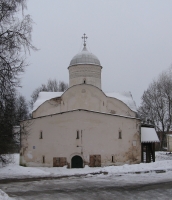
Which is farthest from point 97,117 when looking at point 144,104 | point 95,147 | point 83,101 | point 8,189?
point 144,104

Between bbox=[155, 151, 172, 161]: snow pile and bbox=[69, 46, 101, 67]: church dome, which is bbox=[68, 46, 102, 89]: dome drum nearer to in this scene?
bbox=[69, 46, 101, 67]: church dome

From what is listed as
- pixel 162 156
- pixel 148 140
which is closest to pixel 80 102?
pixel 148 140

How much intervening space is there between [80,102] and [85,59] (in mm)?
5587

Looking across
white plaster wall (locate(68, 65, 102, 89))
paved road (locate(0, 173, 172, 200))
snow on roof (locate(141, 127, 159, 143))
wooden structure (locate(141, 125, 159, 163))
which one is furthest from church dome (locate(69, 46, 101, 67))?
paved road (locate(0, 173, 172, 200))

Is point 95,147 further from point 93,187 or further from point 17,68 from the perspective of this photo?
point 17,68

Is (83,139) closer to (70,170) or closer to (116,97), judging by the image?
(70,170)

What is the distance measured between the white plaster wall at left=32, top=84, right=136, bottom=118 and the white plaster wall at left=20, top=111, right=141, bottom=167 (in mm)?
3780

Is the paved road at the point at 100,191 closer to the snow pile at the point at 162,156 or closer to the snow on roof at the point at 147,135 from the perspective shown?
the snow on roof at the point at 147,135

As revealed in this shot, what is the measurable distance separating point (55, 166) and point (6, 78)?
10.6 m

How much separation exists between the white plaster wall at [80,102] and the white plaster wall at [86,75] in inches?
90.5

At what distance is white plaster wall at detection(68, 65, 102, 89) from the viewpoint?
28656mm

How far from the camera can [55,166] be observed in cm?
2120

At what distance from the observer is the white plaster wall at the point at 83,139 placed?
2125 cm

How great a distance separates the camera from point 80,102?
2539cm
